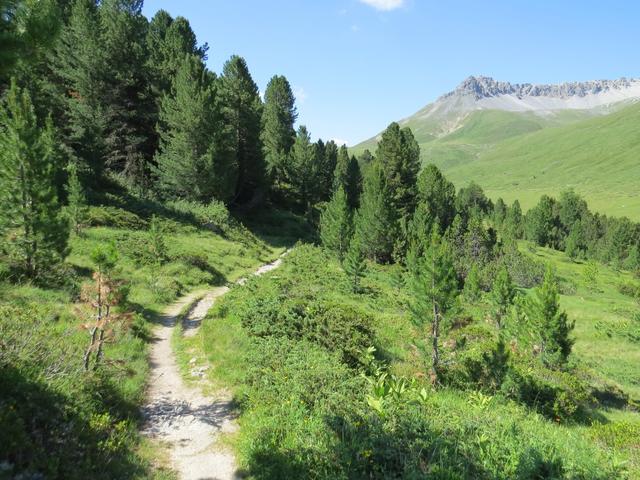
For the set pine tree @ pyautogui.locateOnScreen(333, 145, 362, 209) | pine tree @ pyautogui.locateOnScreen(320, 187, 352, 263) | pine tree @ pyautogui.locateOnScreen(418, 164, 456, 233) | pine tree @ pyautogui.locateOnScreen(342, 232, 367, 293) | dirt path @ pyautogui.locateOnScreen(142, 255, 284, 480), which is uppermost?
pine tree @ pyautogui.locateOnScreen(333, 145, 362, 209)

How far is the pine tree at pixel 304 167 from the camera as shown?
57125 mm

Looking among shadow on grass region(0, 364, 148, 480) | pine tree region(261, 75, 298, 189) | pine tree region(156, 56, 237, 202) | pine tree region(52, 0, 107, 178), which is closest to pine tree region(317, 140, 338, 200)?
pine tree region(261, 75, 298, 189)

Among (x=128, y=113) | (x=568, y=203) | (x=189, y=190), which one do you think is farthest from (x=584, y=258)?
(x=128, y=113)

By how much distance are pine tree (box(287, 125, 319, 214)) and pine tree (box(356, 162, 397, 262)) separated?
1667 centimetres

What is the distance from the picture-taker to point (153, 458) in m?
6.90

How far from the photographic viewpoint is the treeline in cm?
1444

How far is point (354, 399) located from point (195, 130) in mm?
33599

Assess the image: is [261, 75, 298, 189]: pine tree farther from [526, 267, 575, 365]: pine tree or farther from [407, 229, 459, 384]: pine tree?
[407, 229, 459, 384]: pine tree

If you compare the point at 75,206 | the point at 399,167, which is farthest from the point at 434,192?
the point at 75,206

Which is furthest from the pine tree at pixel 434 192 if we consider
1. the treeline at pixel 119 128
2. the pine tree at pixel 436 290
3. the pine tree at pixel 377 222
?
the pine tree at pixel 436 290

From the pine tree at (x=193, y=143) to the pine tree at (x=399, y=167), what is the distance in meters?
23.6

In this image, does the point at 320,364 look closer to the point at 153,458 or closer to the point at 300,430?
the point at 300,430

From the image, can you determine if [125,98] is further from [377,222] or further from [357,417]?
[357,417]

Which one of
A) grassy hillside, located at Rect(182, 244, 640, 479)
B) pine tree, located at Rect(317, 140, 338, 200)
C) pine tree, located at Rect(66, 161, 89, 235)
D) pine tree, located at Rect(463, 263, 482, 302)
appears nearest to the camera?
grassy hillside, located at Rect(182, 244, 640, 479)
